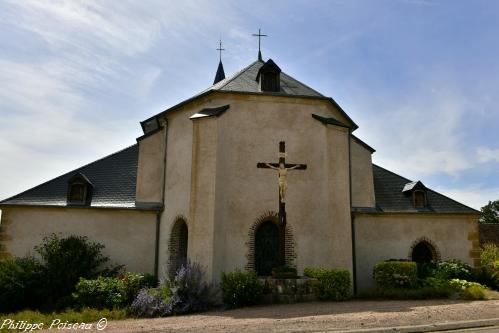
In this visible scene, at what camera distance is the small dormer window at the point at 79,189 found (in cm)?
1734

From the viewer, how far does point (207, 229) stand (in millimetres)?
13719

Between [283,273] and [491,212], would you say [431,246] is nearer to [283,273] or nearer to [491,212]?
[283,273]

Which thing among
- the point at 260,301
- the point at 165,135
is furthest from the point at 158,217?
the point at 260,301

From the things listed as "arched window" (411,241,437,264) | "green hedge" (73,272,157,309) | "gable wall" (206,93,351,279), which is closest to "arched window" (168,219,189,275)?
"green hedge" (73,272,157,309)

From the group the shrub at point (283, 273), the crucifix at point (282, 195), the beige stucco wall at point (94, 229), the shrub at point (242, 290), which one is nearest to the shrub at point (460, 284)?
the shrub at point (283, 273)

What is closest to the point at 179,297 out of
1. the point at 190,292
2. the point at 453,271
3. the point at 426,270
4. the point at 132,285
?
the point at 190,292

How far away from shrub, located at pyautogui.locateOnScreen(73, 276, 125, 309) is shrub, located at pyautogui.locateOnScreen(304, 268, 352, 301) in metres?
5.75

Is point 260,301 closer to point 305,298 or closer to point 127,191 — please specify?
point 305,298

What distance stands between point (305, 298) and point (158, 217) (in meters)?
6.95

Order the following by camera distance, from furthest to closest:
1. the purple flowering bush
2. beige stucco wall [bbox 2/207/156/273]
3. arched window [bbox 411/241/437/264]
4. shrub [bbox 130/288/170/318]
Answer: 1. arched window [bbox 411/241/437/264]
2. beige stucco wall [bbox 2/207/156/273]
3. the purple flowering bush
4. shrub [bbox 130/288/170/318]

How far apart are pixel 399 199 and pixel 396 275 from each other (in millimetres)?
5026

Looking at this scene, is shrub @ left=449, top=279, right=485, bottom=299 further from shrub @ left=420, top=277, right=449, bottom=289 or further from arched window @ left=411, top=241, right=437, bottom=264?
arched window @ left=411, top=241, right=437, bottom=264

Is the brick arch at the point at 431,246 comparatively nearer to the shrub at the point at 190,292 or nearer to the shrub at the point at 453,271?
the shrub at the point at 453,271

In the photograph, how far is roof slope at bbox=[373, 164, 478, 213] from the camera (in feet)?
60.3
